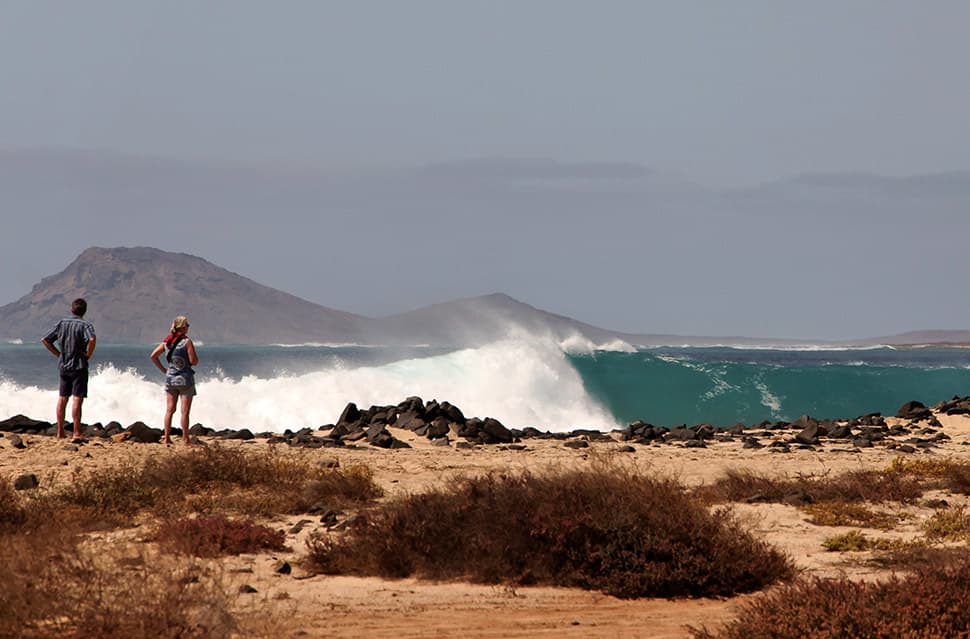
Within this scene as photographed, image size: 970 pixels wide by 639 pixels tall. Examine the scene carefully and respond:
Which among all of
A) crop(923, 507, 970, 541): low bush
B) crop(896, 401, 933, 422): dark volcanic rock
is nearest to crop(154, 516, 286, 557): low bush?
crop(923, 507, 970, 541): low bush

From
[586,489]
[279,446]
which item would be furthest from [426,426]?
[586,489]

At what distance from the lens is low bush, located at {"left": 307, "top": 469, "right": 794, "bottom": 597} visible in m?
7.88

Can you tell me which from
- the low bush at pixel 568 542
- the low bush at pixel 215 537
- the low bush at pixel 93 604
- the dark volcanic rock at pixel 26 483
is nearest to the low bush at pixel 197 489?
the dark volcanic rock at pixel 26 483

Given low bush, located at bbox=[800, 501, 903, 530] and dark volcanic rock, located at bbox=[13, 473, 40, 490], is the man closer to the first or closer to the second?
dark volcanic rock, located at bbox=[13, 473, 40, 490]

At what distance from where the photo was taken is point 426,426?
1986 cm

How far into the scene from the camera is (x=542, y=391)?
3616 centimetres

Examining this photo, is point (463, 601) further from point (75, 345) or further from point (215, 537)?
point (75, 345)

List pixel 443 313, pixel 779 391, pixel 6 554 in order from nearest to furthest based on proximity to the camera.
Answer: pixel 6 554 < pixel 779 391 < pixel 443 313

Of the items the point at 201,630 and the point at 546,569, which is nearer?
the point at 201,630

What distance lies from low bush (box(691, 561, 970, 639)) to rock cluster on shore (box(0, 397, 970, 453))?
11768 mm

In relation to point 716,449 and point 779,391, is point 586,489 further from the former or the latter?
point 779,391

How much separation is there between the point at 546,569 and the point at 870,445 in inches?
522

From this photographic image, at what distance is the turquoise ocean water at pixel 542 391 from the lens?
28422 mm

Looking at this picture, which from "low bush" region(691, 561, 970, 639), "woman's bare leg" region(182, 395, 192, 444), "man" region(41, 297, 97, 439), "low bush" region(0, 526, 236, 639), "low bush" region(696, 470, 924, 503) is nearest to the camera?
"low bush" region(0, 526, 236, 639)
